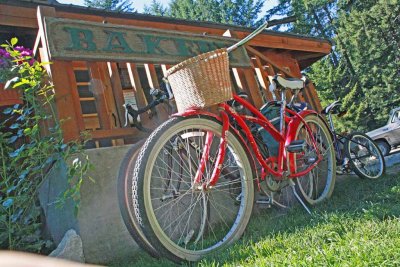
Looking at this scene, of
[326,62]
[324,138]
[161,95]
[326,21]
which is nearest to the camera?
[161,95]

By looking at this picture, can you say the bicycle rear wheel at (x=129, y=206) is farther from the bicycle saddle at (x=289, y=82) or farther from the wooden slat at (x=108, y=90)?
the bicycle saddle at (x=289, y=82)

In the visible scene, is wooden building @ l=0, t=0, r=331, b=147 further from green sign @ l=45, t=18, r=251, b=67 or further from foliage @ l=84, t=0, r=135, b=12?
foliage @ l=84, t=0, r=135, b=12

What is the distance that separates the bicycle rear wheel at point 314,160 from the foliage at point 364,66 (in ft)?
72.2

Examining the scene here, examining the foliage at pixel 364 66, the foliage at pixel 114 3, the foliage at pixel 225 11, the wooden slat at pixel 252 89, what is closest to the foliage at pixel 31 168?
the wooden slat at pixel 252 89

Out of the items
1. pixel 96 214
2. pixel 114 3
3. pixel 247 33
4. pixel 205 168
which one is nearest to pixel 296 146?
pixel 205 168

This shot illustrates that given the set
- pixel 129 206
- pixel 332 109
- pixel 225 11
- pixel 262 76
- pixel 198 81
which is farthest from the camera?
pixel 225 11

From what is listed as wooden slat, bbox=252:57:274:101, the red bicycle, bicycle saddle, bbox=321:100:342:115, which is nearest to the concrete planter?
the red bicycle

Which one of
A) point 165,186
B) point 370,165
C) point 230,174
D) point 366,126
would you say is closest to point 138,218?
point 165,186

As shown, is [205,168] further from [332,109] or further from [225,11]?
[225,11]

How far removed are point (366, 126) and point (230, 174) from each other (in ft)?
82.0

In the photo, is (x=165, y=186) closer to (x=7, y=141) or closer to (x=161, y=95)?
(x=161, y=95)

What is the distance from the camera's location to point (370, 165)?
13.7 ft

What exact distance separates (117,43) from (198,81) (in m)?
0.88

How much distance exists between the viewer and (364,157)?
4.15m
